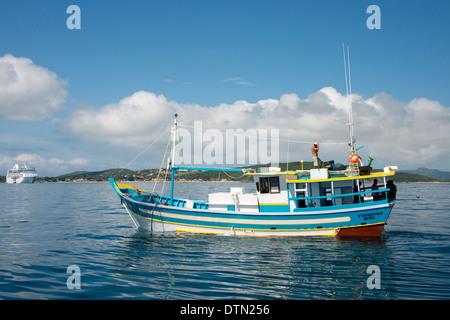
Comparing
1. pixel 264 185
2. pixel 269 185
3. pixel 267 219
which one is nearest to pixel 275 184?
pixel 269 185

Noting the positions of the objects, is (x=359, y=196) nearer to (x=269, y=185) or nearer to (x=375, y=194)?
(x=375, y=194)

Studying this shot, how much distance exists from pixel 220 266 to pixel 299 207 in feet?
28.4

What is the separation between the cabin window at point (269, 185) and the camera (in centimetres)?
2075

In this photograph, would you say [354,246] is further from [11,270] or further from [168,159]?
[11,270]

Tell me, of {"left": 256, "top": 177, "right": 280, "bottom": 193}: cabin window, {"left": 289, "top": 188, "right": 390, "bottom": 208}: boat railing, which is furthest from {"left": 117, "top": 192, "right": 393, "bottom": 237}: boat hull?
{"left": 256, "top": 177, "right": 280, "bottom": 193}: cabin window

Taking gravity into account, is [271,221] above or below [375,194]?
below

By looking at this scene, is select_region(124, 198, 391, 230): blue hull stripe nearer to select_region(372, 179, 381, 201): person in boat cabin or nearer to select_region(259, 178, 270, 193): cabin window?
select_region(372, 179, 381, 201): person in boat cabin

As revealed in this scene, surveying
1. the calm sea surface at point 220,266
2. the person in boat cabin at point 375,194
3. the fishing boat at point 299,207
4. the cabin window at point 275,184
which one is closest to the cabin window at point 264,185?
the fishing boat at point 299,207

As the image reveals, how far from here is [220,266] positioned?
540 inches

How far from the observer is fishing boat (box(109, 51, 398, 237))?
62.2ft

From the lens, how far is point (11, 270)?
1339 cm

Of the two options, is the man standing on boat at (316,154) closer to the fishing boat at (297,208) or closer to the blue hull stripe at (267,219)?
the fishing boat at (297,208)
